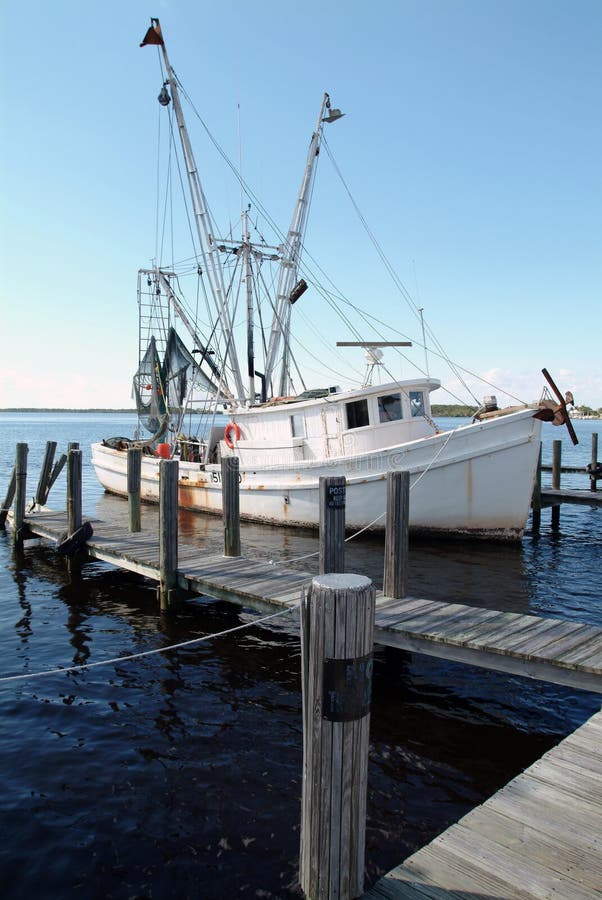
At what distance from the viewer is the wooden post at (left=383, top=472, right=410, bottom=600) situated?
7.24 metres

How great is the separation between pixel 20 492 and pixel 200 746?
9643 mm

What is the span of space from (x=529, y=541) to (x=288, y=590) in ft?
34.5

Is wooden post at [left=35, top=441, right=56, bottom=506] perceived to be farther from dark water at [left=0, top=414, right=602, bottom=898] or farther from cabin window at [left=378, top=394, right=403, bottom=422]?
cabin window at [left=378, top=394, right=403, bottom=422]

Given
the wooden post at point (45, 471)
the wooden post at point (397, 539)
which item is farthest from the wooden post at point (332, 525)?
the wooden post at point (45, 471)

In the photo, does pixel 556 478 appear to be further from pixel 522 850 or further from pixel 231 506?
pixel 522 850

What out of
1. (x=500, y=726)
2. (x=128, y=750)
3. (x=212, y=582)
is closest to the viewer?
(x=128, y=750)

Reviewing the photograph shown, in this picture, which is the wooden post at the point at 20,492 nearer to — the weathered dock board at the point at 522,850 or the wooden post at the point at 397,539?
the wooden post at the point at 397,539

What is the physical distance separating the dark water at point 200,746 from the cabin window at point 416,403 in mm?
6161

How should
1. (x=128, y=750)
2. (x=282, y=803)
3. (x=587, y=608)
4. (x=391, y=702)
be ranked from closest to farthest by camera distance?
(x=282, y=803)
(x=128, y=750)
(x=391, y=702)
(x=587, y=608)

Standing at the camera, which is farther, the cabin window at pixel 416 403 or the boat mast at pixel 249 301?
the boat mast at pixel 249 301

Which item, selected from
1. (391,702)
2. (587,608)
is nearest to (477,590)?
(587,608)

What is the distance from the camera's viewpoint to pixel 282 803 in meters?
4.80

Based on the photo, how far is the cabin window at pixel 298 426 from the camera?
16359 millimetres

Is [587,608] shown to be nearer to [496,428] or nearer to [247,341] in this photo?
[496,428]
